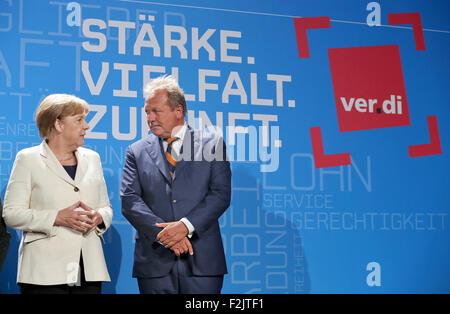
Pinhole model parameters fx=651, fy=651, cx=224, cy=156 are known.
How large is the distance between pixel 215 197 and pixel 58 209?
92 cm

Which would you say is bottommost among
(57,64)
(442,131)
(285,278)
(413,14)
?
(285,278)

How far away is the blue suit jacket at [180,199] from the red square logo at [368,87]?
1.63 m

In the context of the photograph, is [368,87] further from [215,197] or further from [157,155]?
[157,155]

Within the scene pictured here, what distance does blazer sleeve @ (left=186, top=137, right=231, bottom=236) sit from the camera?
385 centimetres

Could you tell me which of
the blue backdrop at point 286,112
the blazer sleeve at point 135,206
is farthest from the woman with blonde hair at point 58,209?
the blue backdrop at point 286,112

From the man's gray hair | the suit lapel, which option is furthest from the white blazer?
the man's gray hair

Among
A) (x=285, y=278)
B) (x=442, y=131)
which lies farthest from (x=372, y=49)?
(x=285, y=278)

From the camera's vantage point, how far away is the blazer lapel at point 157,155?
3.96m

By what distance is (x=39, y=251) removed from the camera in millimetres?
3619

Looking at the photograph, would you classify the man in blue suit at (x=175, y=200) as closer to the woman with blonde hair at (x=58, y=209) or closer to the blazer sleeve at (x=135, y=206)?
the blazer sleeve at (x=135, y=206)
